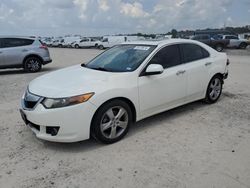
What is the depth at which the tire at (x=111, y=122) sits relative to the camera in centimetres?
425

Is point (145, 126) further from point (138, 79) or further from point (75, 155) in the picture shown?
point (75, 155)

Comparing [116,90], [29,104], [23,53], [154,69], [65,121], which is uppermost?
[23,53]

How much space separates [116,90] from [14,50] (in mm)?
9702

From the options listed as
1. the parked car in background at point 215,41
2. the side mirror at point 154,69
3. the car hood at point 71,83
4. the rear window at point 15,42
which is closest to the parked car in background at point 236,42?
the parked car in background at point 215,41

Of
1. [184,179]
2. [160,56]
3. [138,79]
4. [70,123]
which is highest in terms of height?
[160,56]

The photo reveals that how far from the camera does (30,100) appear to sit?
437cm

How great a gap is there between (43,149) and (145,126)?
183 cm

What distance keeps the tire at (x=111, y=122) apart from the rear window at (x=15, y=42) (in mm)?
9796

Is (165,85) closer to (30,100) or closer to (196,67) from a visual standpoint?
(196,67)

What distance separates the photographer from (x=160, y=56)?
5.23m

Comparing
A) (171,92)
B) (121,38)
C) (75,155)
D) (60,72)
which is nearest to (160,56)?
(171,92)

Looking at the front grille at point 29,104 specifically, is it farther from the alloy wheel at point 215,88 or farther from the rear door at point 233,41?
the rear door at point 233,41

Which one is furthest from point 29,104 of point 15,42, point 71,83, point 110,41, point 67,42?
point 67,42

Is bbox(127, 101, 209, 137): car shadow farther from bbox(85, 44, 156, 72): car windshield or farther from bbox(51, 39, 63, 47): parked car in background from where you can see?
bbox(51, 39, 63, 47): parked car in background
